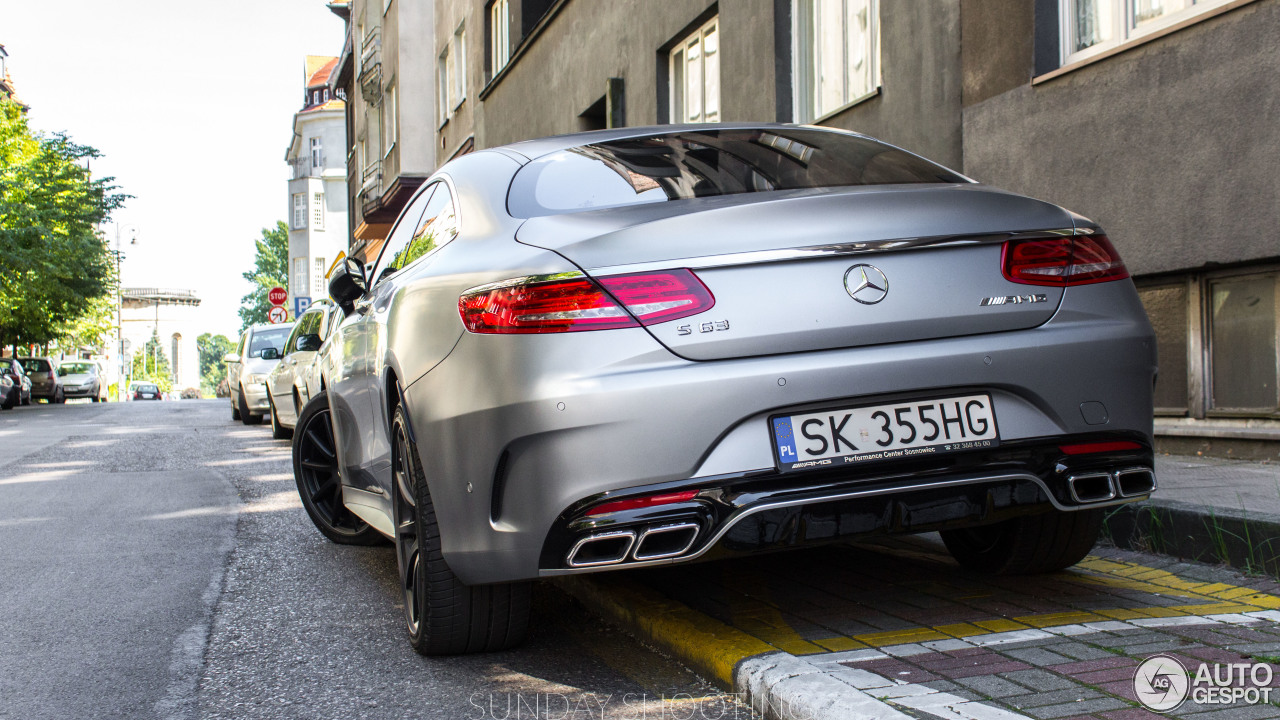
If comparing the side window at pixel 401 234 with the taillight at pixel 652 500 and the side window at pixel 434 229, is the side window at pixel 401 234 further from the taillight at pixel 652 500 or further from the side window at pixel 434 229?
the taillight at pixel 652 500

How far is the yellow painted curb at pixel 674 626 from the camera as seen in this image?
3264 millimetres

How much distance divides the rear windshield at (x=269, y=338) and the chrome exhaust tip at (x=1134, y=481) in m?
17.8

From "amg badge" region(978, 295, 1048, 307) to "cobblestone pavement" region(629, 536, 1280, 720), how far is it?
3.04ft

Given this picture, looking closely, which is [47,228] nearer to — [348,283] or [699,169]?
[348,283]

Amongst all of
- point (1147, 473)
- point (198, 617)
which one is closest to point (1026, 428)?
point (1147, 473)

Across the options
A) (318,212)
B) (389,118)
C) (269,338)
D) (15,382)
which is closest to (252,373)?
(269,338)

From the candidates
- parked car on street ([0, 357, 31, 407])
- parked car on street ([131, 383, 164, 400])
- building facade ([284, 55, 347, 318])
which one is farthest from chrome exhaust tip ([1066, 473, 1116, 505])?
parked car on street ([131, 383, 164, 400])

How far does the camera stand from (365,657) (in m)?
3.81

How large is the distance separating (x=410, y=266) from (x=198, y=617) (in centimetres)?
161

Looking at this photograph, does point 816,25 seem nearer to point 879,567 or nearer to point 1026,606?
point 879,567

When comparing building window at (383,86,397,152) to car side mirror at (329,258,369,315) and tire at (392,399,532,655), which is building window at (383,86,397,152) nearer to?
car side mirror at (329,258,369,315)

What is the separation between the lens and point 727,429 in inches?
116

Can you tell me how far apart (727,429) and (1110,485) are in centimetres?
111

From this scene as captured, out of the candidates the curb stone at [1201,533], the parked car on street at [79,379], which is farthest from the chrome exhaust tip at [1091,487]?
the parked car on street at [79,379]
